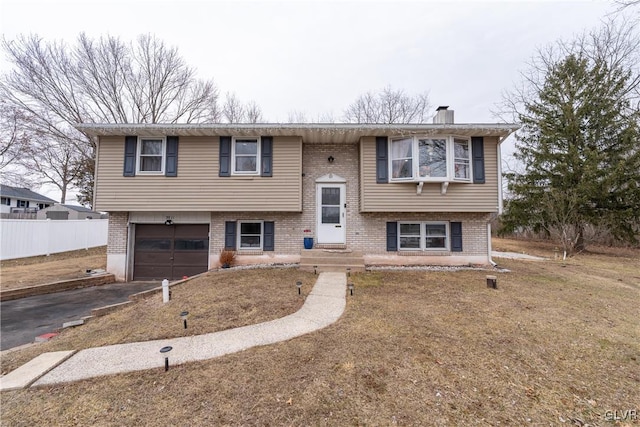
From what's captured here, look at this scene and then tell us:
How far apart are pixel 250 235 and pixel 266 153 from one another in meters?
3.08

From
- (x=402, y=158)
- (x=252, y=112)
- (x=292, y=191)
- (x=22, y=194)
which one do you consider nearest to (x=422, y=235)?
(x=402, y=158)

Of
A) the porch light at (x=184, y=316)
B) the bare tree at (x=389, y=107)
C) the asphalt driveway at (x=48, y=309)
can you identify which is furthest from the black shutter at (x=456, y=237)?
the bare tree at (x=389, y=107)

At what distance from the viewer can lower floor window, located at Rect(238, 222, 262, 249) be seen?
9.22 m

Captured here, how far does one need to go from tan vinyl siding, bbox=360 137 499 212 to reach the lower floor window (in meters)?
3.99

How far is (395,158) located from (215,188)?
644 centimetres

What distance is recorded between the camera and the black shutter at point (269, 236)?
9.05 metres

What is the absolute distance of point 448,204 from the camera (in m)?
8.55

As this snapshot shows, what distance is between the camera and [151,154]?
346 inches

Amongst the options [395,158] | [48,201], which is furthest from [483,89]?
[48,201]

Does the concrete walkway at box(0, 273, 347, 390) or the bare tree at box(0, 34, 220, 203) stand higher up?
the bare tree at box(0, 34, 220, 203)

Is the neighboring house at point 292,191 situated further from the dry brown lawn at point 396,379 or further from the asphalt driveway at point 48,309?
the dry brown lawn at point 396,379

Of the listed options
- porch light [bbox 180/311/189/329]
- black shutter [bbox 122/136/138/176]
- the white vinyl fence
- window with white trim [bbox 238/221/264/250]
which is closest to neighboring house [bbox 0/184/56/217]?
the white vinyl fence

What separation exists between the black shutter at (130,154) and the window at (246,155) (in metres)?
3.44

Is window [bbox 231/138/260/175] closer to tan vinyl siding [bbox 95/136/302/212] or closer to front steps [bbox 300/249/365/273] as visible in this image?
tan vinyl siding [bbox 95/136/302/212]
